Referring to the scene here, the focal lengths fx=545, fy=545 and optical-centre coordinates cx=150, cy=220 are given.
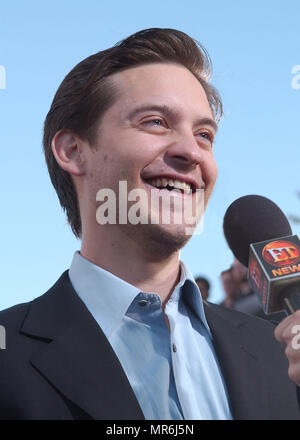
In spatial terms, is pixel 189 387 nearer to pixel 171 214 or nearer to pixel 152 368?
pixel 152 368

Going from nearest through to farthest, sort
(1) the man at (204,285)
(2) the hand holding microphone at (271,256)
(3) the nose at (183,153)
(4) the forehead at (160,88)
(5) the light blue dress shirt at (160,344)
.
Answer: (2) the hand holding microphone at (271,256) < (5) the light blue dress shirt at (160,344) < (3) the nose at (183,153) < (4) the forehead at (160,88) < (1) the man at (204,285)

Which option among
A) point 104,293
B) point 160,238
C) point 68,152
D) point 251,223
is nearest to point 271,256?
point 251,223

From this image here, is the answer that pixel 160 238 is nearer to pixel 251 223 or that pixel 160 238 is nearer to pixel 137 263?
pixel 137 263

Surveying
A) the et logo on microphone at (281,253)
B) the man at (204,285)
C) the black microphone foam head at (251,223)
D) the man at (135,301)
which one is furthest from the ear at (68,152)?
the man at (204,285)

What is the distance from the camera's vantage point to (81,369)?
6.75ft

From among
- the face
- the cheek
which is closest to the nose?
the face

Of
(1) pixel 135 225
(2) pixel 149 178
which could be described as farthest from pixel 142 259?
(2) pixel 149 178

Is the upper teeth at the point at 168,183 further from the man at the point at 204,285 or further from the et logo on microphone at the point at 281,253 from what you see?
the man at the point at 204,285

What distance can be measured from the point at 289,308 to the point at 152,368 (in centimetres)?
62

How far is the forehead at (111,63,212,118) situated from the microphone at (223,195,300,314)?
543 millimetres

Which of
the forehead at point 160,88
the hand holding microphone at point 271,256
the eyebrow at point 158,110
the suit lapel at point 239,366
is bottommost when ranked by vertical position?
the suit lapel at point 239,366

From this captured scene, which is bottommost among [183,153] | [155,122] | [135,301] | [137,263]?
[135,301]

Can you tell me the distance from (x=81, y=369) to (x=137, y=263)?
0.54 metres

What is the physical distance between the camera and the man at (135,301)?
202 cm
